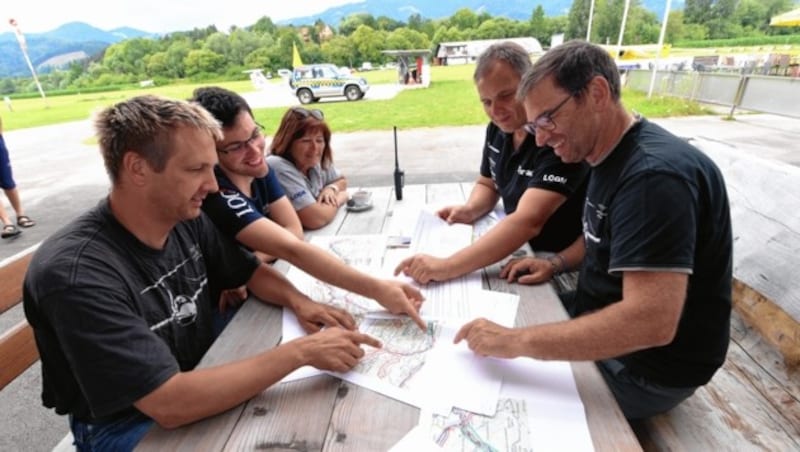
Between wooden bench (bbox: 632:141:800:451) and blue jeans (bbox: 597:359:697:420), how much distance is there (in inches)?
2.2

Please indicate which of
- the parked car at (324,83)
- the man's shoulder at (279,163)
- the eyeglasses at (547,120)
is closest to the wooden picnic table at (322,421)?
the eyeglasses at (547,120)

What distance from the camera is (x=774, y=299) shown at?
4.66 ft

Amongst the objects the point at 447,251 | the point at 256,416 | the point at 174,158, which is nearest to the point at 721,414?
the point at 447,251

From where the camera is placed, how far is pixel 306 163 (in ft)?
7.87

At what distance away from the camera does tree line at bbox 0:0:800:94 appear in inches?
804

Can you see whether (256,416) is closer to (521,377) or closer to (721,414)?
(521,377)

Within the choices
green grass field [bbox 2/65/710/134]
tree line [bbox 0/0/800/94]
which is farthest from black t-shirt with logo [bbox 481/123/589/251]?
tree line [bbox 0/0/800/94]

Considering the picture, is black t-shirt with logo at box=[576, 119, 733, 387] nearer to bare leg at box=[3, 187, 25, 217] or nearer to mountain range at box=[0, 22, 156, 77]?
bare leg at box=[3, 187, 25, 217]

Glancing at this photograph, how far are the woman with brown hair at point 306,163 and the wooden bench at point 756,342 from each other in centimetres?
158

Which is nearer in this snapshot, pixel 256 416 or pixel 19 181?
pixel 256 416

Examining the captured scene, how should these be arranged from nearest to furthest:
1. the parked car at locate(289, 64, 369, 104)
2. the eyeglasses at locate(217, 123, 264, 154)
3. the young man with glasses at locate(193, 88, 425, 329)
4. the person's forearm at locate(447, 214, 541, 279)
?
the young man with glasses at locate(193, 88, 425, 329), the person's forearm at locate(447, 214, 541, 279), the eyeglasses at locate(217, 123, 264, 154), the parked car at locate(289, 64, 369, 104)

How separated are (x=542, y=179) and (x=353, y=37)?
862 inches

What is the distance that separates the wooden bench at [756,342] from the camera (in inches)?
43.9

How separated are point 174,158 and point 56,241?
312 millimetres
